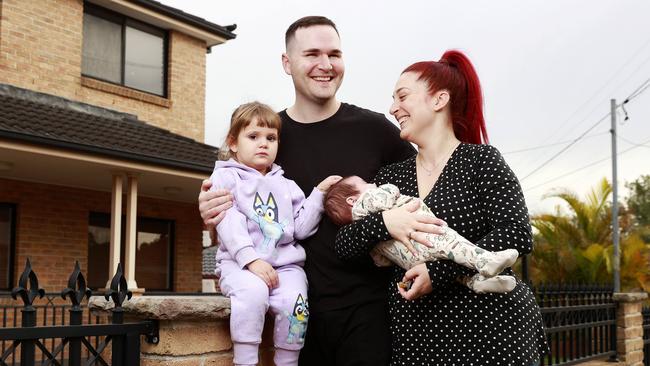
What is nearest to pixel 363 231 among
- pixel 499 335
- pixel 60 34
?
pixel 499 335

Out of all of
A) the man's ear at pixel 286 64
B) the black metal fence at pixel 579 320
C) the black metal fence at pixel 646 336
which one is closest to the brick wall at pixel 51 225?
the black metal fence at pixel 579 320

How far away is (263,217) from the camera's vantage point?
2.96m

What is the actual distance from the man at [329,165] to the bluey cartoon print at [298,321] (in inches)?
5.7

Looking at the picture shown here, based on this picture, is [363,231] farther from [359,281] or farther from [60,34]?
[60,34]

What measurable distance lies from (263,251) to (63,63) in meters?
12.0

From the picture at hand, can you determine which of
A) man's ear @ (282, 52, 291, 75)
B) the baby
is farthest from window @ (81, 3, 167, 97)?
the baby

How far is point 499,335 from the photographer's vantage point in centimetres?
258

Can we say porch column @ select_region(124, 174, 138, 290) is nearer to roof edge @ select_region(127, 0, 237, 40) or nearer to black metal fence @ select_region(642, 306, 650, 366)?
roof edge @ select_region(127, 0, 237, 40)

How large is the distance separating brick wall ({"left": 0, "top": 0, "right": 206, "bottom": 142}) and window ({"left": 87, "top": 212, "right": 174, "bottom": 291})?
2260 millimetres

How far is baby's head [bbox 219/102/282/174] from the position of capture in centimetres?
306

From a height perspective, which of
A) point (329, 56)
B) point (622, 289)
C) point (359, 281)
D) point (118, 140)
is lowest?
point (622, 289)

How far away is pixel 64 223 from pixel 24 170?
1590 millimetres

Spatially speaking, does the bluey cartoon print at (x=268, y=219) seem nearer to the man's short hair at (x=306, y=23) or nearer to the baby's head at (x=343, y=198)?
the baby's head at (x=343, y=198)

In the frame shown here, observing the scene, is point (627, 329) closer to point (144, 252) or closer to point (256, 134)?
point (256, 134)
